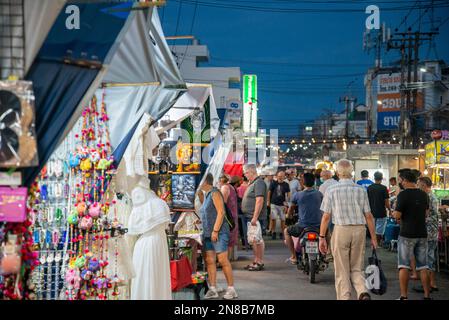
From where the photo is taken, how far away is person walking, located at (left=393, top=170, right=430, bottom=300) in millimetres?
10055

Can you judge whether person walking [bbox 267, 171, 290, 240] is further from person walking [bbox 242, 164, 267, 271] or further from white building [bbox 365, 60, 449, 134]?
white building [bbox 365, 60, 449, 134]

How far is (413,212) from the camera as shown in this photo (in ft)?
33.0

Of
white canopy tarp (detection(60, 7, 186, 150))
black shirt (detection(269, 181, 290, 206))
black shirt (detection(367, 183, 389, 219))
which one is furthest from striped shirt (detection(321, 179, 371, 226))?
black shirt (detection(269, 181, 290, 206))

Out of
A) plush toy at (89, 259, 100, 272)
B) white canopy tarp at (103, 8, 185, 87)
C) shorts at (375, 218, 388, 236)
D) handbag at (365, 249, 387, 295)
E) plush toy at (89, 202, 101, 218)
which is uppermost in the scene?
white canopy tarp at (103, 8, 185, 87)

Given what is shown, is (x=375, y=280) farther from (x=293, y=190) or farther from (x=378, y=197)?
(x=293, y=190)

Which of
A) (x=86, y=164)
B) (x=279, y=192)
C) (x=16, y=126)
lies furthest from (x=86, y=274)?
(x=279, y=192)

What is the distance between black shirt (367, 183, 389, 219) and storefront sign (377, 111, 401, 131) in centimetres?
3526

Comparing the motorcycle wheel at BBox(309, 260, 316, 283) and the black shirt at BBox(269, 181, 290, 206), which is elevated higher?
the black shirt at BBox(269, 181, 290, 206)

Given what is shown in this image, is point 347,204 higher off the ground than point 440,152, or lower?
lower

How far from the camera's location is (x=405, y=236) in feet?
33.4

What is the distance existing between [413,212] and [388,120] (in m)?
43.1
